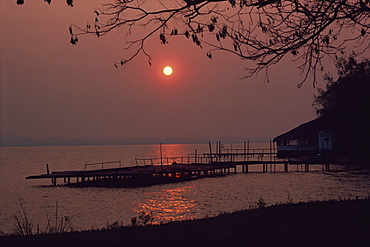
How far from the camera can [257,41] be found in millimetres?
Answer: 12266

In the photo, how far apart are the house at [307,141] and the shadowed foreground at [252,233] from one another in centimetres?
6795

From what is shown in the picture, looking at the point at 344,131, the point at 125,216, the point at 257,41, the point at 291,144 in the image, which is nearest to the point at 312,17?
the point at 257,41

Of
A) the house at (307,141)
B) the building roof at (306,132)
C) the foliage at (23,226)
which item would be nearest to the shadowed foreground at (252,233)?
the foliage at (23,226)

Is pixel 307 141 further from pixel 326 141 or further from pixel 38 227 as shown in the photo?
pixel 38 227

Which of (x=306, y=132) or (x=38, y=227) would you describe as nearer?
(x=38, y=227)

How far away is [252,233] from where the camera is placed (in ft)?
34.7

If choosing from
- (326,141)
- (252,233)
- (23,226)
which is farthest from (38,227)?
(326,141)

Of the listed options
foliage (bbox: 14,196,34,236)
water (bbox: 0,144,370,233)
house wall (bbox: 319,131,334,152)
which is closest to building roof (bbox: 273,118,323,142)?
house wall (bbox: 319,131,334,152)

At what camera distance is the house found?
80.5 metres

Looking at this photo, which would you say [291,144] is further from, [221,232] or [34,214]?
[221,232]

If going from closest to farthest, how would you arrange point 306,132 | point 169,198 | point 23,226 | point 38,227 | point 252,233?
point 252,233 < point 38,227 < point 23,226 < point 169,198 < point 306,132

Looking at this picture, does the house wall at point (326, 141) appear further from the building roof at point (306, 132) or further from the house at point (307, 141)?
the building roof at point (306, 132)

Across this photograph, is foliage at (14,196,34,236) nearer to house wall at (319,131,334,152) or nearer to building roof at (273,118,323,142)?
house wall at (319,131,334,152)

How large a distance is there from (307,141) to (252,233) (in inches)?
3109
